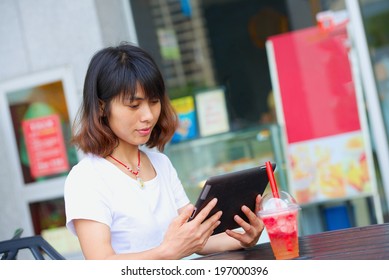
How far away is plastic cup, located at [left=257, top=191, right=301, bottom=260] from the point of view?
191 cm

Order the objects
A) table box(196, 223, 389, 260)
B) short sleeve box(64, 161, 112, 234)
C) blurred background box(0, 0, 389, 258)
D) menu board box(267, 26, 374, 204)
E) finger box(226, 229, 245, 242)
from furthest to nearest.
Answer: menu board box(267, 26, 374, 204)
blurred background box(0, 0, 389, 258)
finger box(226, 229, 245, 242)
short sleeve box(64, 161, 112, 234)
table box(196, 223, 389, 260)

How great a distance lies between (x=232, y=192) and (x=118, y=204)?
34cm

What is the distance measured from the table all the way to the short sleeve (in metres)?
0.35

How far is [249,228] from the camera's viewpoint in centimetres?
216

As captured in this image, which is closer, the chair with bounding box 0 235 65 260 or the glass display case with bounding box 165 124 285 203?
the chair with bounding box 0 235 65 260

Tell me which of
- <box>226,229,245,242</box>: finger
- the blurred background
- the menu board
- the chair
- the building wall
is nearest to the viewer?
<box>226,229,245,242</box>: finger

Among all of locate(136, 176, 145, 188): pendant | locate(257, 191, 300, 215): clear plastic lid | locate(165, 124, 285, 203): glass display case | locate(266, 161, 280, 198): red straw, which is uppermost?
locate(136, 176, 145, 188): pendant

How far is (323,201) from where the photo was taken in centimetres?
512

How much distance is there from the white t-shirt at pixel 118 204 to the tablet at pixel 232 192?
0.20 m

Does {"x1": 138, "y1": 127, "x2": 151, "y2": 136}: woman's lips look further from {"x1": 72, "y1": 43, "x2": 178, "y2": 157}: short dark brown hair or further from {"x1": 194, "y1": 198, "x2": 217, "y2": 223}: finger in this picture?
{"x1": 194, "y1": 198, "x2": 217, "y2": 223}: finger

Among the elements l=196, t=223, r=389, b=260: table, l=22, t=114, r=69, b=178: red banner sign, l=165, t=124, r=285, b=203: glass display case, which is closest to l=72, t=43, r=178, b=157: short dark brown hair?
l=196, t=223, r=389, b=260: table
